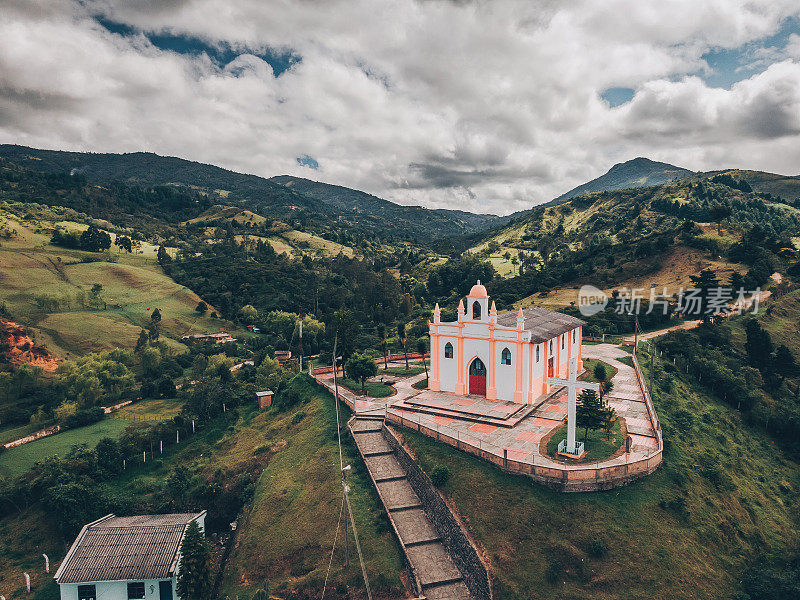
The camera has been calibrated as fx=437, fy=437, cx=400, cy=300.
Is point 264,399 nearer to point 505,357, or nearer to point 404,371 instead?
point 404,371

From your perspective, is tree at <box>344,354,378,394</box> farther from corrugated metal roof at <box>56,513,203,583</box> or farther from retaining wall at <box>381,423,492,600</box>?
corrugated metal roof at <box>56,513,203,583</box>

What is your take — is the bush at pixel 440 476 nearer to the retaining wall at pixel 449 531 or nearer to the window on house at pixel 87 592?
the retaining wall at pixel 449 531

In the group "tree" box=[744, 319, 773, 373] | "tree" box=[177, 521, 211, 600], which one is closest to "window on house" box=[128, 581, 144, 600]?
"tree" box=[177, 521, 211, 600]

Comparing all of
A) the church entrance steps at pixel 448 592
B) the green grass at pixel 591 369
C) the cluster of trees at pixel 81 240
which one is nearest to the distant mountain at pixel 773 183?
the green grass at pixel 591 369

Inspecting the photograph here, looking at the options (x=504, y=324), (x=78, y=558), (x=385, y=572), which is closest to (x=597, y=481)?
(x=385, y=572)

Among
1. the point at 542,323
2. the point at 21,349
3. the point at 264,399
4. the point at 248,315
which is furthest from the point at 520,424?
the point at 248,315

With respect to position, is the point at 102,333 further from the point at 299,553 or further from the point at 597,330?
the point at 597,330
